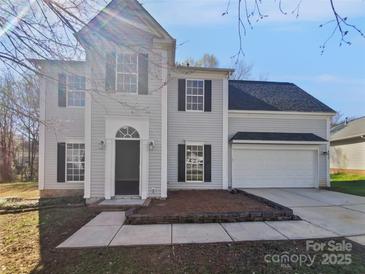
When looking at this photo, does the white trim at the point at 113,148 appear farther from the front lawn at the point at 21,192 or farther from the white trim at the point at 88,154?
the front lawn at the point at 21,192

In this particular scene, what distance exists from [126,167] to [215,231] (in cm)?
529

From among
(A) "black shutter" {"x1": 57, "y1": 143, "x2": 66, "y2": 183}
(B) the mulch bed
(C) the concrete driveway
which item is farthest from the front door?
(C) the concrete driveway

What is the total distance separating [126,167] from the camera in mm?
10508

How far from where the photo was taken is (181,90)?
1298 centimetres

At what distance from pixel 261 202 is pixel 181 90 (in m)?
6.56

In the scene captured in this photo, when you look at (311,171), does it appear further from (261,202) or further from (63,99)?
(63,99)

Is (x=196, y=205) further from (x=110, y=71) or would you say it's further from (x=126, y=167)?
(x=110, y=71)

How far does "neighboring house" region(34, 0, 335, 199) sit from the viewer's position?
10.1 metres

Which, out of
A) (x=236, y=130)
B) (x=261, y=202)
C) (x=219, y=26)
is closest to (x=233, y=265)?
(x=219, y=26)

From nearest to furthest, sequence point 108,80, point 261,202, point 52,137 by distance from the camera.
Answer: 1. point 261,202
2. point 108,80
3. point 52,137

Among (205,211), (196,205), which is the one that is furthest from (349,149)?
(205,211)

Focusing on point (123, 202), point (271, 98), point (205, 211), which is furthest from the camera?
point (271, 98)

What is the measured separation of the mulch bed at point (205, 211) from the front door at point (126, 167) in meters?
1.21

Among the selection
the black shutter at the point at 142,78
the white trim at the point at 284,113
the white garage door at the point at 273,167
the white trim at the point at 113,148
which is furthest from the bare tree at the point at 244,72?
the white trim at the point at 113,148
